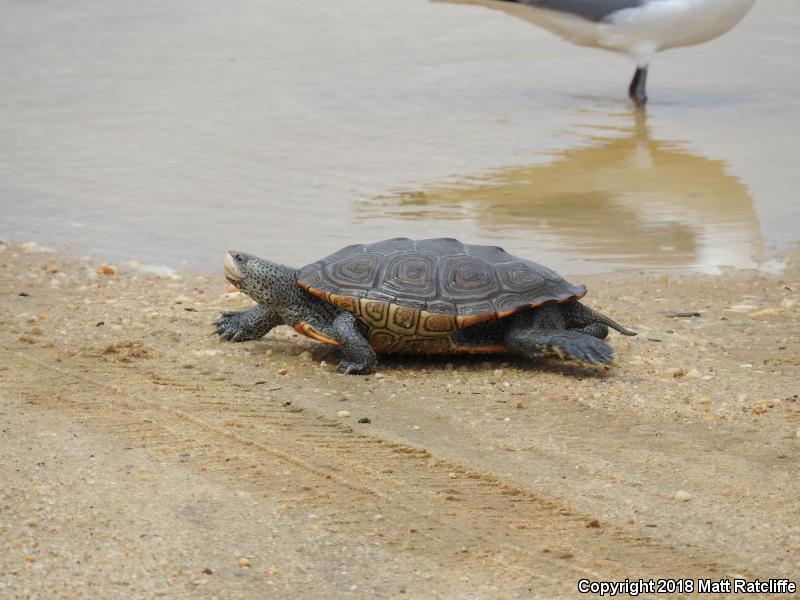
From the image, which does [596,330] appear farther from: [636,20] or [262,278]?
[636,20]

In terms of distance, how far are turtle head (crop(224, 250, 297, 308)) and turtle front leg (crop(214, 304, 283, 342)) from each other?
A: 0.10m

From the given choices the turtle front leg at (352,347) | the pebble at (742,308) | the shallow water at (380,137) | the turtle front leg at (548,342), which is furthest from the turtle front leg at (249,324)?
the pebble at (742,308)

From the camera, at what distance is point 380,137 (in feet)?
35.8

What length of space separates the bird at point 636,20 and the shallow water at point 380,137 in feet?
2.04

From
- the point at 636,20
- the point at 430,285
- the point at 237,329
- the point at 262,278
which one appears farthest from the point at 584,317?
the point at 636,20

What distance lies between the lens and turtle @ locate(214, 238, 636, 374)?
5.10 m

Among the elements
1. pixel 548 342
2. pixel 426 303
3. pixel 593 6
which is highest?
pixel 593 6

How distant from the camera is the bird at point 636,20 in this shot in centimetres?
1235

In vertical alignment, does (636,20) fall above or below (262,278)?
above

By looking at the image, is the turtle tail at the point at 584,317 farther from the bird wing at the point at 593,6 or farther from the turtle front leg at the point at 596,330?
the bird wing at the point at 593,6

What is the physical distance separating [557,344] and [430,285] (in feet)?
2.06

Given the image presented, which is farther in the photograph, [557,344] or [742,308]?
[742,308]

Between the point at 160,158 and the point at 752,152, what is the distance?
5317 mm

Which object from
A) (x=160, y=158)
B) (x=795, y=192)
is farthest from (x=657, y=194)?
(x=160, y=158)
